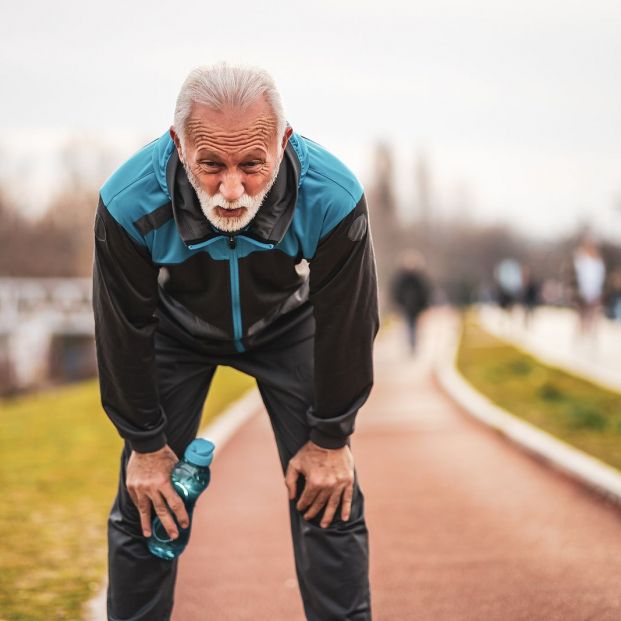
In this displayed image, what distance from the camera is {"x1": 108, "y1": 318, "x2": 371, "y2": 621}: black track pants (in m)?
2.89

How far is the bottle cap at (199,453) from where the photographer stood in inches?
116

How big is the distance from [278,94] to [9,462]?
20.0 ft

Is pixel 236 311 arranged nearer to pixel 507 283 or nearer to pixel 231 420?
pixel 231 420

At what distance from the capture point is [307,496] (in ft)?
9.43

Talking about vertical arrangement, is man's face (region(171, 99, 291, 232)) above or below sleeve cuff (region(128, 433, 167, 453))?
above

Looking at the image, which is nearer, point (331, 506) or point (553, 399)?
point (331, 506)

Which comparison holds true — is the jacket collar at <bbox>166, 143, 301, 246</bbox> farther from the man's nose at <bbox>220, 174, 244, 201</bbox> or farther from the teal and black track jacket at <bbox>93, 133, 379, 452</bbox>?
the man's nose at <bbox>220, 174, 244, 201</bbox>

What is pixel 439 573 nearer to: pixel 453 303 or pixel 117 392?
pixel 117 392

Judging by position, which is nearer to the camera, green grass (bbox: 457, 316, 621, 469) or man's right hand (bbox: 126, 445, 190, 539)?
man's right hand (bbox: 126, 445, 190, 539)

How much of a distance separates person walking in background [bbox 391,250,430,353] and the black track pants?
1408 centimetres

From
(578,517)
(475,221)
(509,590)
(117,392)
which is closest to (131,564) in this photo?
(117,392)

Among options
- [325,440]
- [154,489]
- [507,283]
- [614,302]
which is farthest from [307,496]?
[507,283]

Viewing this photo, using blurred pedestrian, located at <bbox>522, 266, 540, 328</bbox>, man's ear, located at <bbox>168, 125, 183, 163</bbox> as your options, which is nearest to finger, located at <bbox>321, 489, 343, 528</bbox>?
man's ear, located at <bbox>168, 125, 183, 163</bbox>

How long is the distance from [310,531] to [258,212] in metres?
1.02
